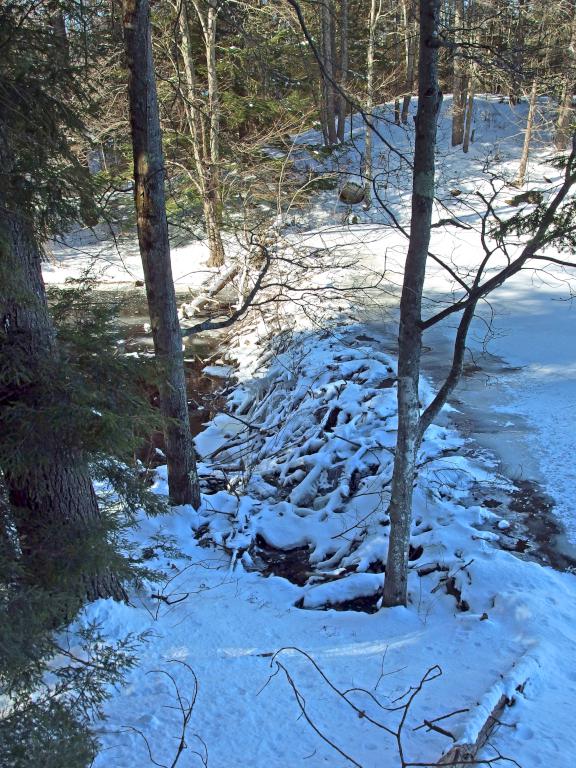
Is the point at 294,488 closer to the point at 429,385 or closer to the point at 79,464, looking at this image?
the point at 429,385

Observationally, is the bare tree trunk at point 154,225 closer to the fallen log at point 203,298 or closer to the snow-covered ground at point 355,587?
the snow-covered ground at point 355,587

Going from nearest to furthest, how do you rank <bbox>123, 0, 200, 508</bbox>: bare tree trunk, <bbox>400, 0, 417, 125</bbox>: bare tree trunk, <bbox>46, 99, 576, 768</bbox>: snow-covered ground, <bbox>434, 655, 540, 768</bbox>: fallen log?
<bbox>434, 655, 540, 768</bbox>: fallen log, <bbox>46, 99, 576, 768</bbox>: snow-covered ground, <bbox>400, 0, 417, 125</bbox>: bare tree trunk, <bbox>123, 0, 200, 508</bbox>: bare tree trunk

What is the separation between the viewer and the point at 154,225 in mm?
6387

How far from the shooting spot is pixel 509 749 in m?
3.23

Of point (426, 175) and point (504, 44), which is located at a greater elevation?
point (504, 44)

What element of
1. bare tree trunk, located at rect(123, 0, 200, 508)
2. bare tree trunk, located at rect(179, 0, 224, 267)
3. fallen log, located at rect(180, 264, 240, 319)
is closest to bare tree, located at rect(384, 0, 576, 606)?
bare tree trunk, located at rect(123, 0, 200, 508)

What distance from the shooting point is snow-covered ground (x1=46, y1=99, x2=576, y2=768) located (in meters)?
3.57

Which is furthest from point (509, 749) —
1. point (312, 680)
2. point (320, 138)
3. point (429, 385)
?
point (320, 138)

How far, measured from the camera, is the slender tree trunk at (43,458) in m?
3.31

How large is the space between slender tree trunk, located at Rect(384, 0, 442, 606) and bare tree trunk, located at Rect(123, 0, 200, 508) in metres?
2.17

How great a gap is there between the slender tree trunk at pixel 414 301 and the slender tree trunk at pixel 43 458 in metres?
2.18

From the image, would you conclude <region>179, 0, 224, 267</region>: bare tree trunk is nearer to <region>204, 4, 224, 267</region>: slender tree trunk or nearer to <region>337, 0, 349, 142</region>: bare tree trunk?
<region>204, 4, 224, 267</region>: slender tree trunk

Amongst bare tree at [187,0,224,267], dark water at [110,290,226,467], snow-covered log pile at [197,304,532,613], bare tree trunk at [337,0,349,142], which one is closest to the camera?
snow-covered log pile at [197,304,532,613]

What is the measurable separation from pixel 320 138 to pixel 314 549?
87.9ft
